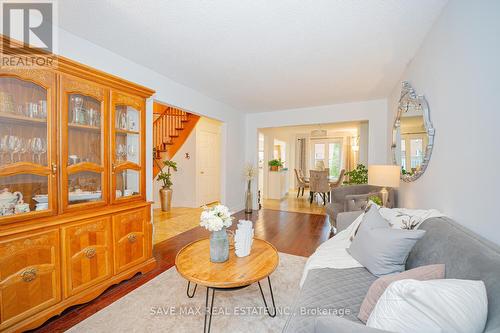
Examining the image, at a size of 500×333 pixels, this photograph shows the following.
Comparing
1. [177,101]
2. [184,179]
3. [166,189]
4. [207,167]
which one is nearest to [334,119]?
[177,101]

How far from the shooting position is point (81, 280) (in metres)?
1.80

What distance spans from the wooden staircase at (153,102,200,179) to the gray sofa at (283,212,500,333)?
4.95m

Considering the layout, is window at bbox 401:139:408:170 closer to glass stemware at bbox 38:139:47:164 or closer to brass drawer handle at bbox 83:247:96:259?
brass drawer handle at bbox 83:247:96:259

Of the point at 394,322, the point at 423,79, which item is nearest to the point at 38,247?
the point at 394,322

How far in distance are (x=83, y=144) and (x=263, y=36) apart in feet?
6.65

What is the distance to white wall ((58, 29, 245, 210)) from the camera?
219 cm

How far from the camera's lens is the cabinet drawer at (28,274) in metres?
1.42

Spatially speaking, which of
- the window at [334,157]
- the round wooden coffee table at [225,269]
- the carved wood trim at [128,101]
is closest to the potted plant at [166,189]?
the carved wood trim at [128,101]

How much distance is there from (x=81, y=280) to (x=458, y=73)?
3.37m

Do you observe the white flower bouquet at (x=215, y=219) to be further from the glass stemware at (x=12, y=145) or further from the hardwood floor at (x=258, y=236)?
the glass stemware at (x=12, y=145)

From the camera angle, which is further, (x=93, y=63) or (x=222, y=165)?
(x=222, y=165)

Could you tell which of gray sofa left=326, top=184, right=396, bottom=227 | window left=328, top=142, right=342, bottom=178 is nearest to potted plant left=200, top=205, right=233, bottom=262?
gray sofa left=326, top=184, right=396, bottom=227

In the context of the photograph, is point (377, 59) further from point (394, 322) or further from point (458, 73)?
point (394, 322)

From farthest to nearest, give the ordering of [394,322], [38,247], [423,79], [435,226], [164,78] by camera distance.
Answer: [164,78] → [423,79] → [38,247] → [435,226] → [394,322]
